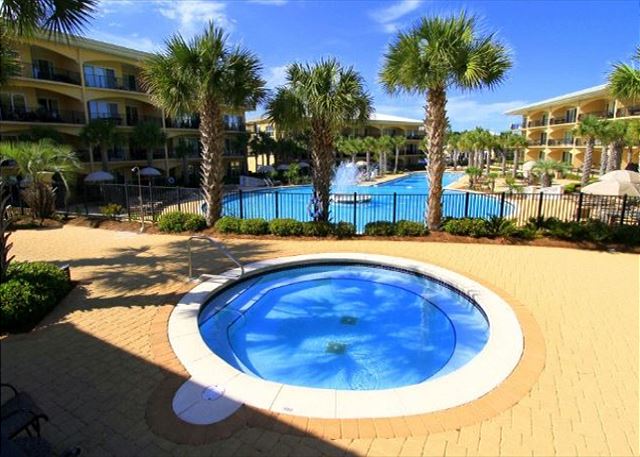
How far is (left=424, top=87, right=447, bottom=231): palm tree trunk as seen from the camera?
529 inches

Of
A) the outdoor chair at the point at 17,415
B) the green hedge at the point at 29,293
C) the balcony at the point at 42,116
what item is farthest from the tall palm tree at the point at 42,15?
the balcony at the point at 42,116

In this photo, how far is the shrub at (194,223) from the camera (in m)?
15.3

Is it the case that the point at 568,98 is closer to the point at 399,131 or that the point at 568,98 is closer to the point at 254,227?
the point at 399,131

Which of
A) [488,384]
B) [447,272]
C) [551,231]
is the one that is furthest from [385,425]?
[551,231]

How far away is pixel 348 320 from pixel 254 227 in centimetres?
706

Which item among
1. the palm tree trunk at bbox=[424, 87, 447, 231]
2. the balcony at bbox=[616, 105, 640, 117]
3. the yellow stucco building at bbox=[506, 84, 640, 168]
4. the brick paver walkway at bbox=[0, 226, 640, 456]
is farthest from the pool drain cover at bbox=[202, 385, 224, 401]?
the balcony at bbox=[616, 105, 640, 117]

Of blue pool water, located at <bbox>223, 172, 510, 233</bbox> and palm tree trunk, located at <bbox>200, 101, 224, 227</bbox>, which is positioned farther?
blue pool water, located at <bbox>223, 172, 510, 233</bbox>

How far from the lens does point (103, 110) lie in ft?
107

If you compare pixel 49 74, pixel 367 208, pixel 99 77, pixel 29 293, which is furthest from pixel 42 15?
pixel 99 77

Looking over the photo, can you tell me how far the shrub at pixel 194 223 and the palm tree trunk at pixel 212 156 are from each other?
0.23 meters

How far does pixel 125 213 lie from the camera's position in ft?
60.1

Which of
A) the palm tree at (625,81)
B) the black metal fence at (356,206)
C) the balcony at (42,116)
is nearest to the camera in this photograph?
the palm tree at (625,81)

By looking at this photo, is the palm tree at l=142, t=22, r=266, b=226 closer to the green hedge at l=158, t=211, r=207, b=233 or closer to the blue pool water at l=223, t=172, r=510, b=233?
the green hedge at l=158, t=211, r=207, b=233

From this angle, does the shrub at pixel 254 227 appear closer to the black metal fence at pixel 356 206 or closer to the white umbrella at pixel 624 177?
the black metal fence at pixel 356 206
